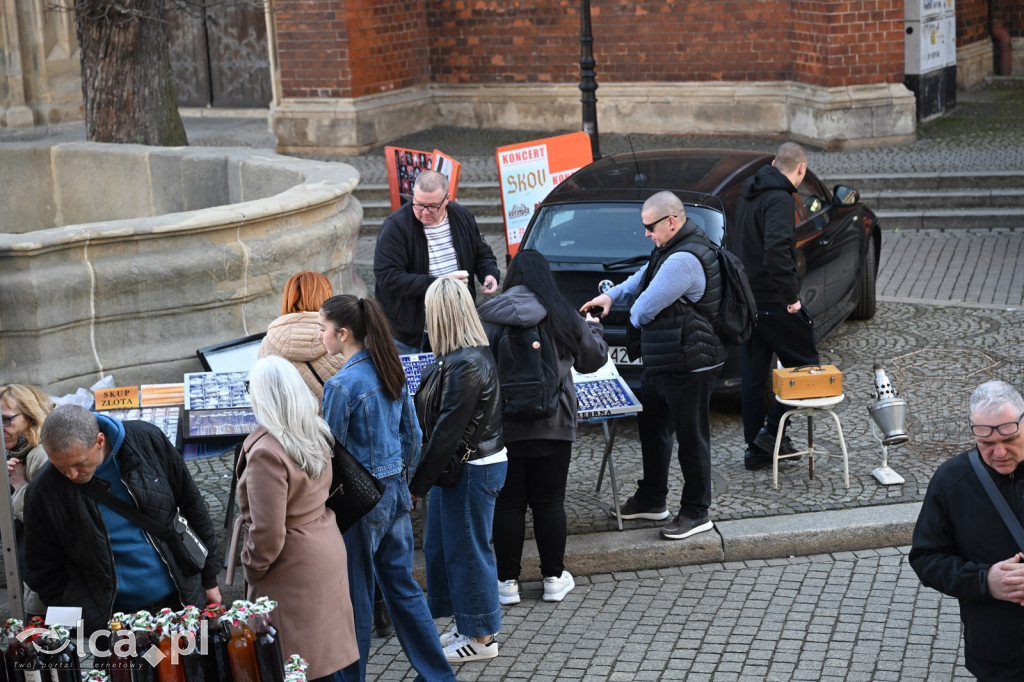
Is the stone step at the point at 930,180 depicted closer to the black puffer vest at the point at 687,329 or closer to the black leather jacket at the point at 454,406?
the black puffer vest at the point at 687,329

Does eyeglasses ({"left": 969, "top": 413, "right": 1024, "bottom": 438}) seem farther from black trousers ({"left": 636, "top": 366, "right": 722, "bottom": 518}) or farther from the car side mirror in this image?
the car side mirror

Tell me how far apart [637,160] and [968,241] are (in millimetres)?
5228

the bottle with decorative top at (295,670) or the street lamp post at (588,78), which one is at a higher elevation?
the street lamp post at (588,78)

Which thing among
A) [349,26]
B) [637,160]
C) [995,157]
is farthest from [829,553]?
[349,26]

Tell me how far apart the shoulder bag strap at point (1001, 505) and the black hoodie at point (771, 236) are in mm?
3327

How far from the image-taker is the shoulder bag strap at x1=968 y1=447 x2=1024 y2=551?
4.14 metres

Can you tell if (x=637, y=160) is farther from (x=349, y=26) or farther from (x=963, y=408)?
(x=349, y=26)

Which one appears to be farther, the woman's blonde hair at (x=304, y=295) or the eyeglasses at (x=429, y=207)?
the eyeglasses at (x=429, y=207)

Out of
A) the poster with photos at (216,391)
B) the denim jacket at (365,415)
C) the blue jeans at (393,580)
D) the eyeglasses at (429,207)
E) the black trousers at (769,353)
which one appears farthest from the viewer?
the eyeglasses at (429,207)

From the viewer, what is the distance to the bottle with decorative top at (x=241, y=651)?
3908 millimetres

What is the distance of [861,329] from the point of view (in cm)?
1028

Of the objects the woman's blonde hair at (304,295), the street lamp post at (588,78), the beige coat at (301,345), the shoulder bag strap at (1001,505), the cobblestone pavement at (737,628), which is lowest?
the cobblestone pavement at (737,628)

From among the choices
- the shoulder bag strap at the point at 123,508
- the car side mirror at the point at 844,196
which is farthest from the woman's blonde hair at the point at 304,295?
the car side mirror at the point at 844,196

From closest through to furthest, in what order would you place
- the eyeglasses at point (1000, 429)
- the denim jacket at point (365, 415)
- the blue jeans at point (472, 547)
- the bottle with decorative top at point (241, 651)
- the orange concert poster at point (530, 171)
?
the bottle with decorative top at point (241, 651)
the eyeglasses at point (1000, 429)
the denim jacket at point (365, 415)
the blue jeans at point (472, 547)
the orange concert poster at point (530, 171)
